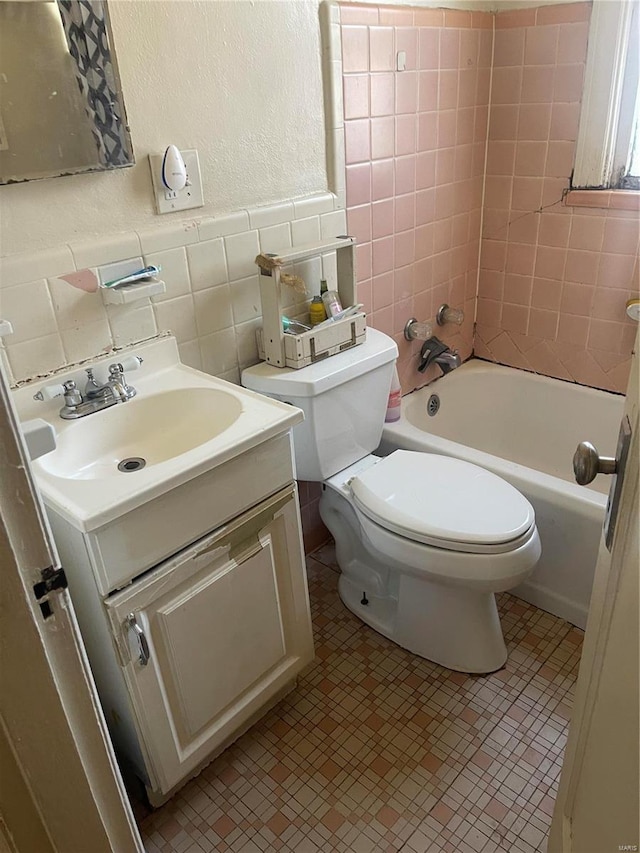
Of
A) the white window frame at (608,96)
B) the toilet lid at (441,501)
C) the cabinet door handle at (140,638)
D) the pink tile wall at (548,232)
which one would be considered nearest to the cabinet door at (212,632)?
the cabinet door handle at (140,638)

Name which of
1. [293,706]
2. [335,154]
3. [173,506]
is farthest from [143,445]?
[335,154]

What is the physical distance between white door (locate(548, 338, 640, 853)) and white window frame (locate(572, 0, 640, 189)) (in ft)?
4.71

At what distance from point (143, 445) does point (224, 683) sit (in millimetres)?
522

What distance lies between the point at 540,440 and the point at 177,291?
4.79ft

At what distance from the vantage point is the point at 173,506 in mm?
1118

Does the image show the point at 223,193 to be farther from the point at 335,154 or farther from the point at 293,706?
the point at 293,706

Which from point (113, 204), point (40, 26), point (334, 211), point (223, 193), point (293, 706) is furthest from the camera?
point (334, 211)

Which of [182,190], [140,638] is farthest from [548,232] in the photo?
[140,638]

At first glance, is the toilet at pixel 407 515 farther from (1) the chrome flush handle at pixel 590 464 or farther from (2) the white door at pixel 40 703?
(2) the white door at pixel 40 703

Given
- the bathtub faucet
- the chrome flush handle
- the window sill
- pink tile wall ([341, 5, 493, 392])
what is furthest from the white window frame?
the chrome flush handle

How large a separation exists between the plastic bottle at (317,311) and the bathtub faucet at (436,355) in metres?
0.61

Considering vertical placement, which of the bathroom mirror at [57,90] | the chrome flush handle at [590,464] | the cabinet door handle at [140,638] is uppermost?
the bathroom mirror at [57,90]

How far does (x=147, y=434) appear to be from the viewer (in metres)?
1.37

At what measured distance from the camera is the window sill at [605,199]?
1.92 metres
